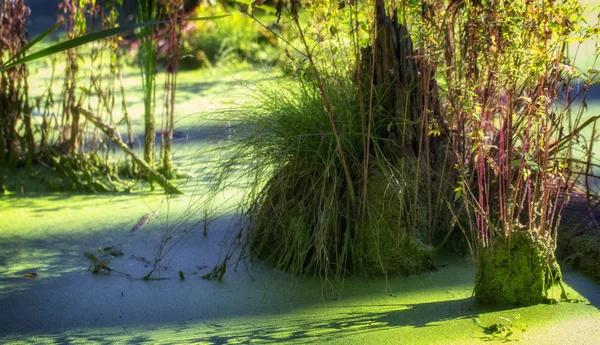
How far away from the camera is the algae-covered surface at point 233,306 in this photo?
2387mm

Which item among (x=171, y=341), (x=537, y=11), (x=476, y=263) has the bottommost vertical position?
(x=171, y=341)

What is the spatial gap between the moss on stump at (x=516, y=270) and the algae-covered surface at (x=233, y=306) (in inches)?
1.7

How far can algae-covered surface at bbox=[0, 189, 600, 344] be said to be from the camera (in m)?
2.39

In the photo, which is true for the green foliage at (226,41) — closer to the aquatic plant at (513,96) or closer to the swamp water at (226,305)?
the swamp water at (226,305)

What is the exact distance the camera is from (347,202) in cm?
284

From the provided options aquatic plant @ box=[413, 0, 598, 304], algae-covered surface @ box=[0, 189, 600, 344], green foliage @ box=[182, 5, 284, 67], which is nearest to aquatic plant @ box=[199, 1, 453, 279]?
algae-covered surface @ box=[0, 189, 600, 344]

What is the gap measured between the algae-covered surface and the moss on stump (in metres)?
0.04

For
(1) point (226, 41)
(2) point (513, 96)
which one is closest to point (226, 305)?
(2) point (513, 96)

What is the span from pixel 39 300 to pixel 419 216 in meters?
1.29

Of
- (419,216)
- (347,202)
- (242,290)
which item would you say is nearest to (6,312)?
(242,290)

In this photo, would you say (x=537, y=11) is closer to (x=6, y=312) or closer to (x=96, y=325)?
(x=96, y=325)

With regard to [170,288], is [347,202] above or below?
above

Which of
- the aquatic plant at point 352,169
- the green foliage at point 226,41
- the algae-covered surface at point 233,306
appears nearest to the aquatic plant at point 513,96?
the algae-covered surface at point 233,306

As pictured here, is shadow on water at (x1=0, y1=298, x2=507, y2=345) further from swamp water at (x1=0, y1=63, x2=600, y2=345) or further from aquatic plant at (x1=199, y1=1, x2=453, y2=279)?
aquatic plant at (x1=199, y1=1, x2=453, y2=279)
